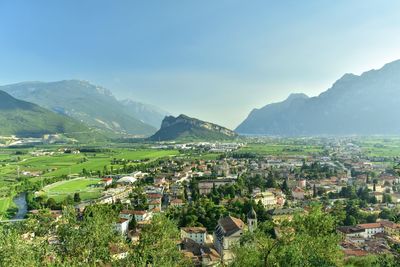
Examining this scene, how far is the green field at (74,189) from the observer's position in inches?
2704

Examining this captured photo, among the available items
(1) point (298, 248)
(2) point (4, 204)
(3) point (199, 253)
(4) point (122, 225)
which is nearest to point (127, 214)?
(4) point (122, 225)

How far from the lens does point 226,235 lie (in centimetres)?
3775

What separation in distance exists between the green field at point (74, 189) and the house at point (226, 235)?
3473cm

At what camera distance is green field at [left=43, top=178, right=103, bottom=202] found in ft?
225

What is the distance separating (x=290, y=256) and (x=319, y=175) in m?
72.1

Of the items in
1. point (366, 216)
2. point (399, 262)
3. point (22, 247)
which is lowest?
point (366, 216)

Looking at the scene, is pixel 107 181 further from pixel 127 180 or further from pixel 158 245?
pixel 158 245

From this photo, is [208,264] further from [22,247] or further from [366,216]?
[366,216]

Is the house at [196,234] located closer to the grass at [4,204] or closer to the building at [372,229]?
the building at [372,229]

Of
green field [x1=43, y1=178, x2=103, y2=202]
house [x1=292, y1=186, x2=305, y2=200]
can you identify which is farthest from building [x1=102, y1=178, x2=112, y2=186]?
house [x1=292, y1=186, x2=305, y2=200]

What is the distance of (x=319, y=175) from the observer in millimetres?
88062

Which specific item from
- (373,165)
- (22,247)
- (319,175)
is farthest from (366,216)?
(373,165)

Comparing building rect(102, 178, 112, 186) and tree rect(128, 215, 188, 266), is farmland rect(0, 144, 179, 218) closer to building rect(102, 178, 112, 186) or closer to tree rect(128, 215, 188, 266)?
building rect(102, 178, 112, 186)

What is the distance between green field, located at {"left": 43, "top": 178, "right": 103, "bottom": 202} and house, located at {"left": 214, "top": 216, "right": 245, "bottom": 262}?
1367 inches
